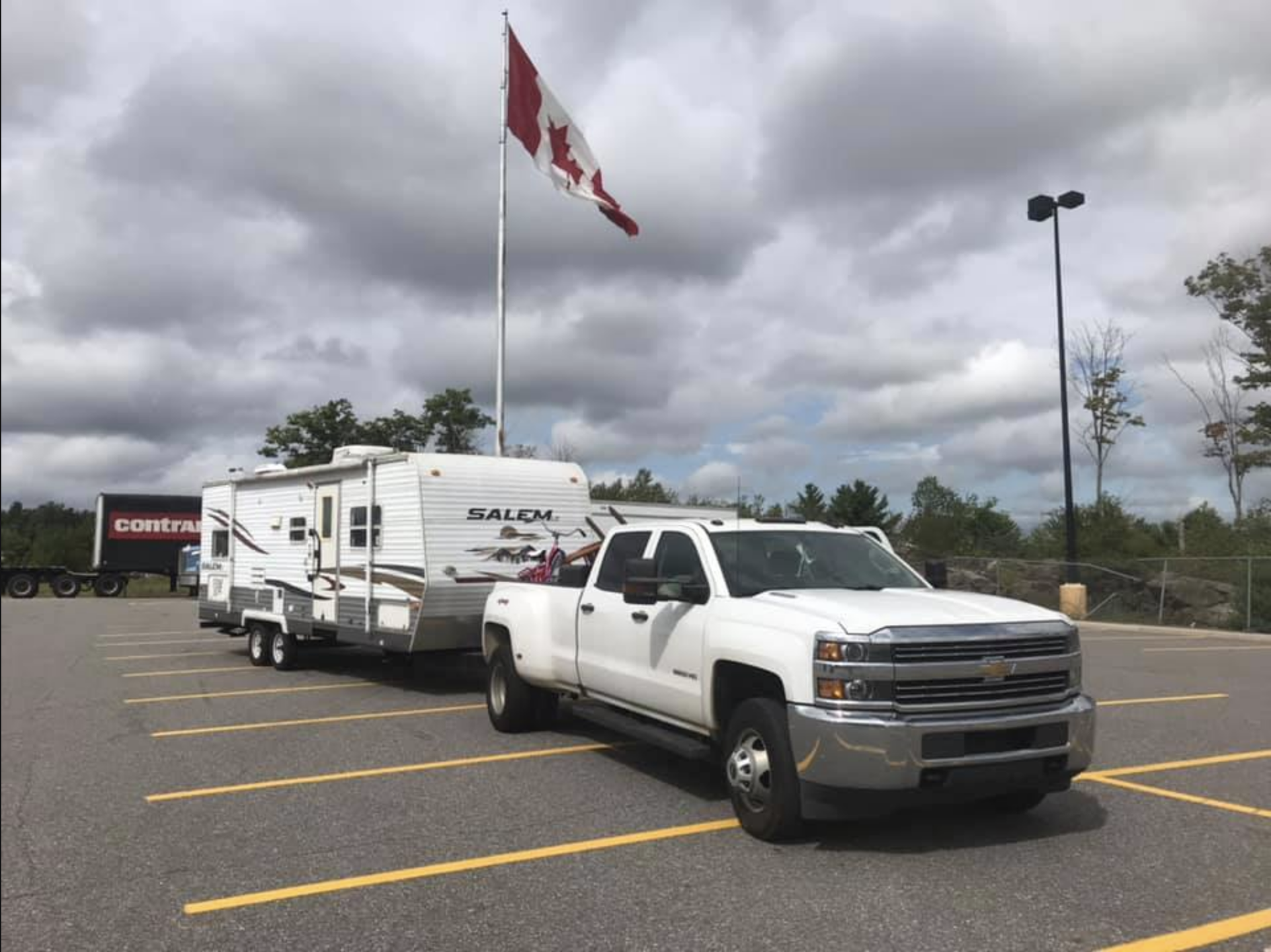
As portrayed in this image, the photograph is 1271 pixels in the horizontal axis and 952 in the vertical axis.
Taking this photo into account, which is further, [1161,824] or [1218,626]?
[1218,626]

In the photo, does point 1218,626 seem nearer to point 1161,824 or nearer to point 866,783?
point 1161,824

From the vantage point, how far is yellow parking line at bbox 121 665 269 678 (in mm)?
13750

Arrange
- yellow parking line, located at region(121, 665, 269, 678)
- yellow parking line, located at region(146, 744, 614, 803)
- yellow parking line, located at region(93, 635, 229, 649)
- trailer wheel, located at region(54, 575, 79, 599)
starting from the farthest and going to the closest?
trailer wheel, located at region(54, 575, 79, 599), yellow parking line, located at region(93, 635, 229, 649), yellow parking line, located at region(121, 665, 269, 678), yellow parking line, located at region(146, 744, 614, 803)

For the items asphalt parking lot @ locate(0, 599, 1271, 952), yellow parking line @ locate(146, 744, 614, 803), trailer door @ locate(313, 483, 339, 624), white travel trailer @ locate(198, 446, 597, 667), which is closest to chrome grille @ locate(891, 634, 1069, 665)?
asphalt parking lot @ locate(0, 599, 1271, 952)

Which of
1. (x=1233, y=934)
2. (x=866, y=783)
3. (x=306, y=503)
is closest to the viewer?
(x=1233, y=934)

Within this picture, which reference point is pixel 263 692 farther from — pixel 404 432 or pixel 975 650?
pixel 404 432

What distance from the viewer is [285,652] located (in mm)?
14430

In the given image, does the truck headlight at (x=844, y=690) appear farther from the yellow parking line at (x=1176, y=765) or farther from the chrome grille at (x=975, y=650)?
the yellow parking line at (x=1176, y=765)

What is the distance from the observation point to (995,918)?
457 centimetres

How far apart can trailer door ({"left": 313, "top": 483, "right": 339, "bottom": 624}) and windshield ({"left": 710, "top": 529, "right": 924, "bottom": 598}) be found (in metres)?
7.39

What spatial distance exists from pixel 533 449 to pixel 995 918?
33968 mm

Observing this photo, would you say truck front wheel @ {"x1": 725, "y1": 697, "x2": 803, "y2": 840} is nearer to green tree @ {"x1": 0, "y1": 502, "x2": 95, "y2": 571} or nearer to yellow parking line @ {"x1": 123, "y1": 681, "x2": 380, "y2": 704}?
green tree @ {"x1": 0, "y1": 502, "x2": 95, "y2": 571}

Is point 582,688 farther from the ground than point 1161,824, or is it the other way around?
point 582,688

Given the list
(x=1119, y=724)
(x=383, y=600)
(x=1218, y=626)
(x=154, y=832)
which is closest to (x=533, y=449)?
(x=1218, y=626)
